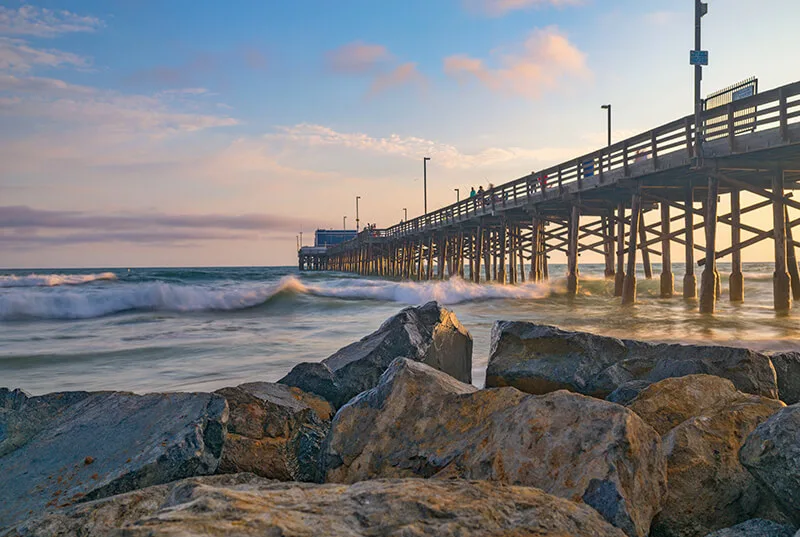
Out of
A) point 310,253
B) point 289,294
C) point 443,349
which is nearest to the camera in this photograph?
point 443,349

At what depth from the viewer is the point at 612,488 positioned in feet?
7.77

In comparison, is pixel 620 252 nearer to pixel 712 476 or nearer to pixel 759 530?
pixel 712 476

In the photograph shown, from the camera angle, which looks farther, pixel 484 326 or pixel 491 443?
pixel 484 326

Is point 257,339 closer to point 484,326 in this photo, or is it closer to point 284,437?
point 484,326

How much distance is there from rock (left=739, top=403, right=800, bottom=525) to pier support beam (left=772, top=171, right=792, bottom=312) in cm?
1328

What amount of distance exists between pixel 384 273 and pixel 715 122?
4593cm

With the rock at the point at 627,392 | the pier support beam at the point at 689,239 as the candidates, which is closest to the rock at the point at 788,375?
the rock at the point at 627,392

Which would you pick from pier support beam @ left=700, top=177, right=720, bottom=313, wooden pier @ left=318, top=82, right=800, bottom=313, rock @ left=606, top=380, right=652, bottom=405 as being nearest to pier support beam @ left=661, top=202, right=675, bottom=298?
wooden pier @ left=318, top=82, right=800, bottom=313

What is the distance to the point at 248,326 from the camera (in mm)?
17156

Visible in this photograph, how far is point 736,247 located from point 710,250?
30.3 inches

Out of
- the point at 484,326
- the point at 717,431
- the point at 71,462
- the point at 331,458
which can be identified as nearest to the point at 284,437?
the point at 331,458

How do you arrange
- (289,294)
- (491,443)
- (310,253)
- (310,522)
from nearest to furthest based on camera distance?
(310,522) < (491,443) < (289,294) < (310,253)

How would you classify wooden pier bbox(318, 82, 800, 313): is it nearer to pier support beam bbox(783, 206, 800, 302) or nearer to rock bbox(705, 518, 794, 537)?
pier support beam bbox(783, 206, 800, 302)

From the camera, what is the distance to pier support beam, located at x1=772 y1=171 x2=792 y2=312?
1434 cm
